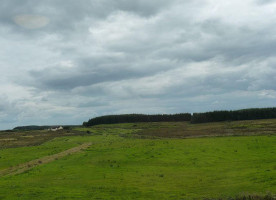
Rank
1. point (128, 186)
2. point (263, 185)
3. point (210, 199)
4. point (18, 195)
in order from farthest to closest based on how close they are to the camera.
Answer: point (128, 186)
point (18, 195)
point (263, 185)
point (210, 199)

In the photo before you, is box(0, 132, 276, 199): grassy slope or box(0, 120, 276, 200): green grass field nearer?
box(0, 120, 276, 200): green grass field

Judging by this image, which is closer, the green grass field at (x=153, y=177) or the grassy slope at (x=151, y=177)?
the green grass field at (x=153, y=177)

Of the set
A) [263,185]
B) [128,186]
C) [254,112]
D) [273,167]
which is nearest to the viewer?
[263,185]

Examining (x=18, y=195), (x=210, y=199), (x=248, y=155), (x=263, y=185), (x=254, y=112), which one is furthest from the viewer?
(x=254, y=112)

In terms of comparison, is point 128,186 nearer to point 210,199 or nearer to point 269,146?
point 210,199

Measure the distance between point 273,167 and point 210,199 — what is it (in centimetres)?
1394

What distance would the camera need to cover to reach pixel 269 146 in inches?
2201

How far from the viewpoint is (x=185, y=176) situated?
3512 centimetres

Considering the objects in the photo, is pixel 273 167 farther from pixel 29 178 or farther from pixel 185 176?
pixel 29 178

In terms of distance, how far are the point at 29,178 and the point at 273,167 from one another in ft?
94.0

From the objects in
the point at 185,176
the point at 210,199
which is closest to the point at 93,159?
the point at 185,176

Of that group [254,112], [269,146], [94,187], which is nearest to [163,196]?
[94,187]

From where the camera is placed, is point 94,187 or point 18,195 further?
point 94,187

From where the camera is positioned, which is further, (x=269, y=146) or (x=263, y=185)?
(x=269, y=146)
